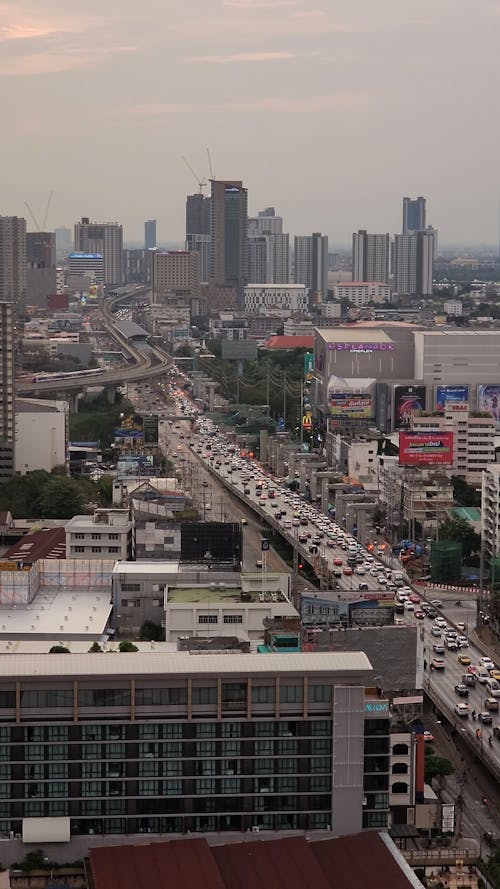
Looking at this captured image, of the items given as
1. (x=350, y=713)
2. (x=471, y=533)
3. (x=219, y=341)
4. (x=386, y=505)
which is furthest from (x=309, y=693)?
(x=219, y=341)

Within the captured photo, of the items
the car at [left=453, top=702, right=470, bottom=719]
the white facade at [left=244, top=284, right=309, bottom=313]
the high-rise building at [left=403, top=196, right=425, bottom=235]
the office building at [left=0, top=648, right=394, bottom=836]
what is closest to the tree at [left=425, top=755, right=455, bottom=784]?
the office building at [left=0, top=648, right=394, bottom=836]

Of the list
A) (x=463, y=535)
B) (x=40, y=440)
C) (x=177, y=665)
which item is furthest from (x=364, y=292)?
(x=177, y=665)

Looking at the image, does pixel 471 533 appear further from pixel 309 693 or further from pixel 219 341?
pixel 219 341

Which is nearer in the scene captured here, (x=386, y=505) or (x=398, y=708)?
(x=398, y=708)

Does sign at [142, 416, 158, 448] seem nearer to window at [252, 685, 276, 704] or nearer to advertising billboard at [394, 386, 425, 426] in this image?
advertising billboard at [394, 386, 425, 426]

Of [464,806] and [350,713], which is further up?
[350,713]

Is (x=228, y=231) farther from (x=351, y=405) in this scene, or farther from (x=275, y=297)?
(x=351, y=405)
